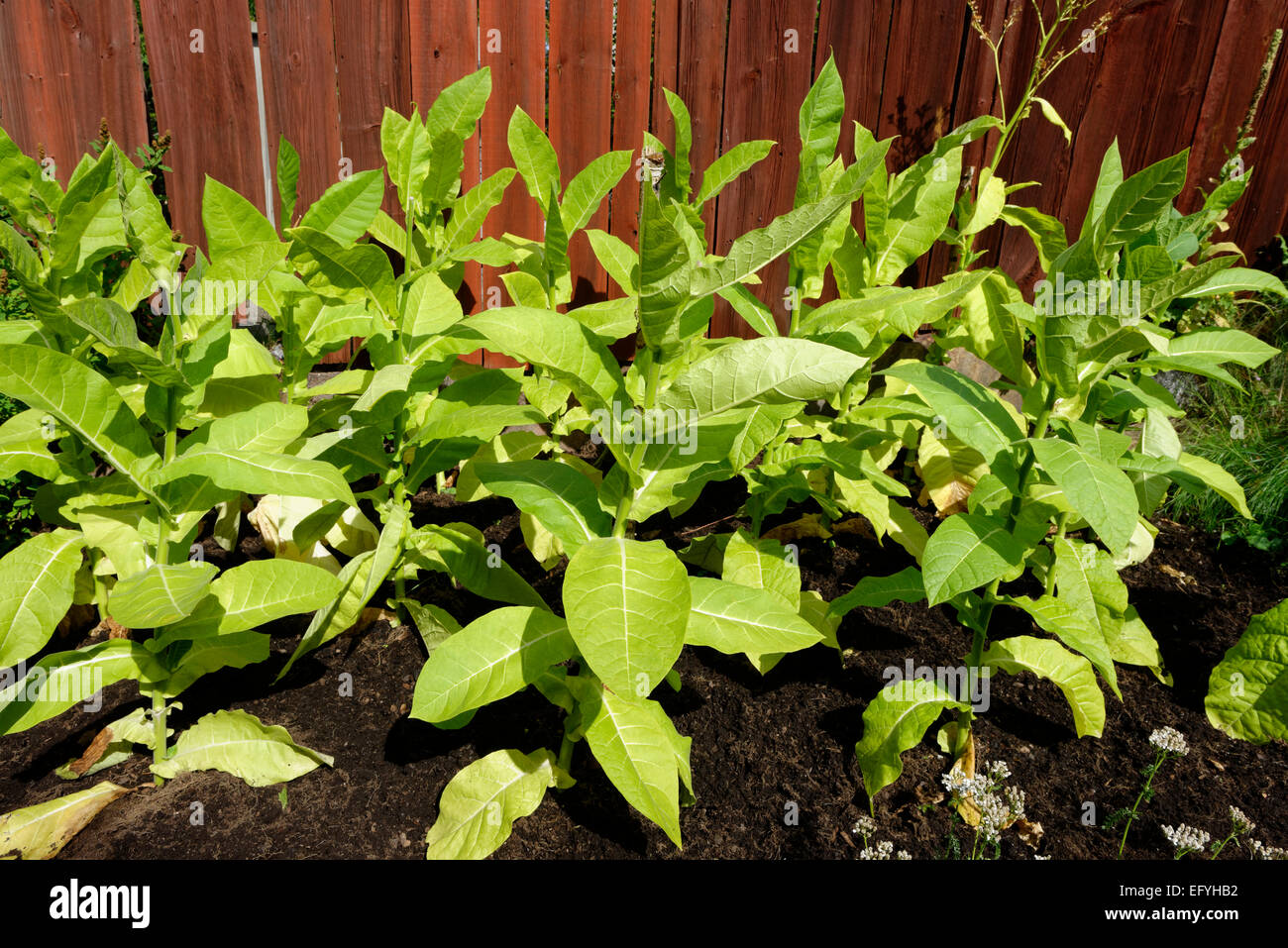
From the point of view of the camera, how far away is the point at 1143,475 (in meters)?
2.44

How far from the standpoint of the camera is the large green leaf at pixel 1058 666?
89.0 inches

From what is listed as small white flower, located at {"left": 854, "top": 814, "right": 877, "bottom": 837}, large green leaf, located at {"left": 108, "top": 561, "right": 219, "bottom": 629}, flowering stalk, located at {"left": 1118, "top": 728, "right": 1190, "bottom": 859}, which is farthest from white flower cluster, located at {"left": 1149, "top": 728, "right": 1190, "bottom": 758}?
large green leaf, located at {"left": 108, "top": 561, "right": 219, "bottom": 629}

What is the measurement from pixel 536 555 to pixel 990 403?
1.54 meters

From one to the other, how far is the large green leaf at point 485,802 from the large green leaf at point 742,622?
588 mm

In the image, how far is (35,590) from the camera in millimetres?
1912

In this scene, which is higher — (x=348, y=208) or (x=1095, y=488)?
(x=348, y=208)

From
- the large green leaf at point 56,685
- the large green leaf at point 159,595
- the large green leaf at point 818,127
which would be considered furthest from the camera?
the large green leaf at point 818,127

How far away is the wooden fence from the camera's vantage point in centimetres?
349

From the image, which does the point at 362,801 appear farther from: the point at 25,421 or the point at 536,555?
the point at 25,421

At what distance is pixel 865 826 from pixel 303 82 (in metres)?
3.68

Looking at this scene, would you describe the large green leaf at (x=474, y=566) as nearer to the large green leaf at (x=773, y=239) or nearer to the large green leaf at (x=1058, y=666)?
the large green leaf at (x=773, y=239)

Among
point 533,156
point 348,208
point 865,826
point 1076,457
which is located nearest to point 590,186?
point 533,156

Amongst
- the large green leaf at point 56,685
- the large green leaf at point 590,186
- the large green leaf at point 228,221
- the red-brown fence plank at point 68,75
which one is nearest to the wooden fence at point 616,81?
the red-brown fence plank at point 68,75

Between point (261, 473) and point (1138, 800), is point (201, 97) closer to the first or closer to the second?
point (261, 473)
